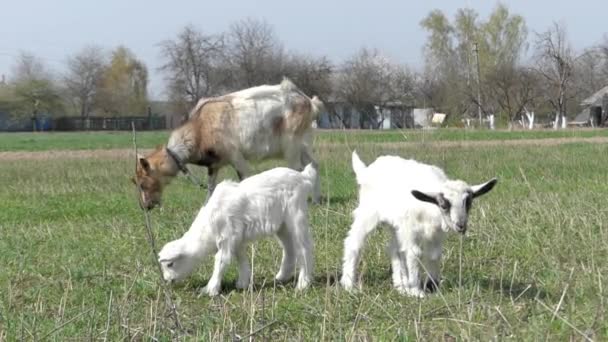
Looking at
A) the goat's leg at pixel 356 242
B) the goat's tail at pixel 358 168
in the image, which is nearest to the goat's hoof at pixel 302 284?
the goat's leg at pixel 356 242

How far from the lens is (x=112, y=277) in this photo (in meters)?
6.82

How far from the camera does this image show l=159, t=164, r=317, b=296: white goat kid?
6.37 metres

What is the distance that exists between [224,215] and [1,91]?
317 ft

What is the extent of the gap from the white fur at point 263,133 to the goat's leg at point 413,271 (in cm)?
695

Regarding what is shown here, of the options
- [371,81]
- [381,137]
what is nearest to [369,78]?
[371,81]

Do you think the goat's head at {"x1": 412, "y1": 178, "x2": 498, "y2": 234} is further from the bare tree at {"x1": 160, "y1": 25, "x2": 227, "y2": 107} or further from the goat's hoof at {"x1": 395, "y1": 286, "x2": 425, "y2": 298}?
the bare tree at {"x1": 160, "y1": 25, "x2": 227, "y2": 107}

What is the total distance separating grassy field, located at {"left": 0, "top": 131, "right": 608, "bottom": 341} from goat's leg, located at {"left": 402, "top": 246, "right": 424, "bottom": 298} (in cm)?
10

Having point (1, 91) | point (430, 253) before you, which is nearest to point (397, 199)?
point (430, 253)

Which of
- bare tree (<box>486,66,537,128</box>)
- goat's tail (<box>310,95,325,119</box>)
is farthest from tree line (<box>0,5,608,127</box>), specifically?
goat's tail (<box>310,95,325,119</box>)

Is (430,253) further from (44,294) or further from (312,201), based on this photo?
(312,201)

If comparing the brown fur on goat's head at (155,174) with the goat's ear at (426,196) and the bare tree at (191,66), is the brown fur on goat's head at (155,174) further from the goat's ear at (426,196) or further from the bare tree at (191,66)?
the bare tree at (191,66)

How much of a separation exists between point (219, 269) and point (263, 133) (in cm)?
666

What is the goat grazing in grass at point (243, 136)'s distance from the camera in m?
12.9

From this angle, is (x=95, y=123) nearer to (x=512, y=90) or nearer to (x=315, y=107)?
(x=512, y=90)
